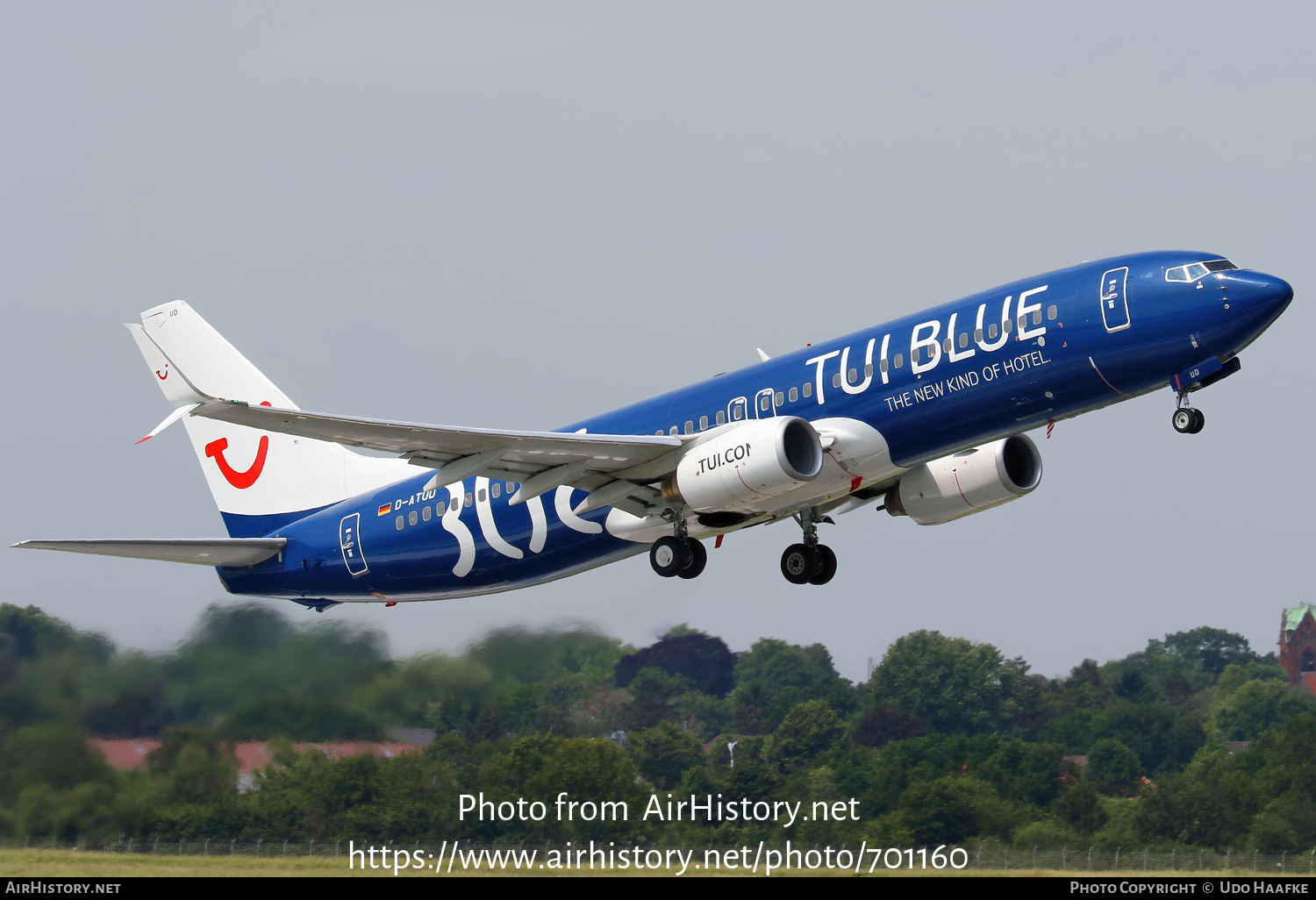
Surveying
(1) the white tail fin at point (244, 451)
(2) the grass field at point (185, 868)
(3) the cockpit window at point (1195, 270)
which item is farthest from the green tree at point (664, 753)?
(3) the cockpit window at point (1195, 270)

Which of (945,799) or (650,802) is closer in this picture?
(650,802)

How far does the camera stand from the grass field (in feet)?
92.6

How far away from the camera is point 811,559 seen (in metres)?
34.0

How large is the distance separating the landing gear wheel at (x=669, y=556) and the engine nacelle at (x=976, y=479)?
17.7 feet

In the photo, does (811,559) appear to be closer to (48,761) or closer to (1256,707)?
(48,761)

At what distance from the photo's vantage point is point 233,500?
39.4m

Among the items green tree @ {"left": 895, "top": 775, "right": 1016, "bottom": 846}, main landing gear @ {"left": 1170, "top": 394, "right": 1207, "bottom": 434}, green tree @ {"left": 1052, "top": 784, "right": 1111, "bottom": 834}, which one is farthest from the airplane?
green tree @ {"left": 1052, "top": 784, "right": 1111, "bottom": 834}

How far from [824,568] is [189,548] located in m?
14.3

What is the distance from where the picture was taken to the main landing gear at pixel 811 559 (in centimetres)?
3394
